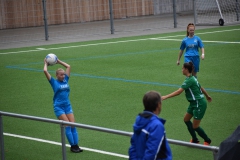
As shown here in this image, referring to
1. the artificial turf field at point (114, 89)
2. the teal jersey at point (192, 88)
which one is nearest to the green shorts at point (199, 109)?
the teal jersey at point (192, 88)

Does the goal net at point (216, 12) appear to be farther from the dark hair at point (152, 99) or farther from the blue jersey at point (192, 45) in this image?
the dark hair at point (152, 99)

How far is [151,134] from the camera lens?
6.06 meters

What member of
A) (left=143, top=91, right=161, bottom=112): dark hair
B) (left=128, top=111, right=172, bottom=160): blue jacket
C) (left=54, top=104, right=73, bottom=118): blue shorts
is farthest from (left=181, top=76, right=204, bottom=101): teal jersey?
(left=143, top=91, right=161, bottom=112): dark hair

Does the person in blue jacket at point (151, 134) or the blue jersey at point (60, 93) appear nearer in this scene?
the person in blue jacket at point (151, 134)

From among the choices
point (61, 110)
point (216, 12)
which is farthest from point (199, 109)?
point (216, 12)

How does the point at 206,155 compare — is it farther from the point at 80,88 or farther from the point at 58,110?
the point at 80,88

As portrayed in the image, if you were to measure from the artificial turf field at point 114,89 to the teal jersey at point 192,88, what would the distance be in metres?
1.10

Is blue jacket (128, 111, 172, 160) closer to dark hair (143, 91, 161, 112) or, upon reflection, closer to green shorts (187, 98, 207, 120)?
dark hair (143, 91, 161, 112)

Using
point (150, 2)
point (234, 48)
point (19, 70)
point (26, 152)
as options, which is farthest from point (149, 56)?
point (150, 2)

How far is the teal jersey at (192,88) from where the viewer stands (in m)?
11.0

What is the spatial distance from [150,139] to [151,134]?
0.19 feet

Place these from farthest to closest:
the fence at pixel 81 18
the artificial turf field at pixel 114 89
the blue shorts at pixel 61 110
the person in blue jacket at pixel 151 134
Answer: the fence at pixel 81 18, the blue shorts at pixel 61 110, the artificial turf field at pixel 114 89, the person in blue jacket at pixel 151 134

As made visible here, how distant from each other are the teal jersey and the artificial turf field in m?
1.10

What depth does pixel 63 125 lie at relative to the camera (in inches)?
301
